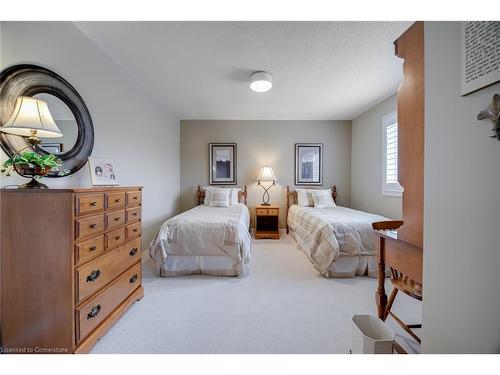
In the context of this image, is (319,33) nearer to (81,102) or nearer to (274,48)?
(274,48)

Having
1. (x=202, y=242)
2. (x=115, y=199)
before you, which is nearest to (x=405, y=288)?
(x=202, y=242)

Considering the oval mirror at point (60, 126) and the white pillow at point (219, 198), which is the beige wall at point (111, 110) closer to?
the oval mirror at point (60, 126)

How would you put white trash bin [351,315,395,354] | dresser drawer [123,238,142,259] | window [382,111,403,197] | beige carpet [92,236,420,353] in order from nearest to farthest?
white trash bin [351,315,395,354]
beige carpet [92,236,420,353]
dresser drawer [123,238,142,259]
window [382,111,403,197]

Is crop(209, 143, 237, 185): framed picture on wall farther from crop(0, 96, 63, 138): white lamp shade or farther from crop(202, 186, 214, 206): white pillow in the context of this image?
crop(0, 96, 63, 138): white lamp shade

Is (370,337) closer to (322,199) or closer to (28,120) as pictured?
(28,120)

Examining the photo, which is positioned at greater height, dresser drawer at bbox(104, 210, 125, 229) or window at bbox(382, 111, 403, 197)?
window at bbox(382, 111, 403, 197)

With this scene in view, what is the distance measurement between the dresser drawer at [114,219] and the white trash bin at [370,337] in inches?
67.1

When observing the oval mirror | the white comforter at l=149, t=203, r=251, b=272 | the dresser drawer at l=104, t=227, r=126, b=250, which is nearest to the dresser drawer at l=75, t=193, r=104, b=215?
the dresser drawer at l=104, t=227, r=126, b=250

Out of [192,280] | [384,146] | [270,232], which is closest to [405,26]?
[384,146]

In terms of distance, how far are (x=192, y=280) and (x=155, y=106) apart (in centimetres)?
280

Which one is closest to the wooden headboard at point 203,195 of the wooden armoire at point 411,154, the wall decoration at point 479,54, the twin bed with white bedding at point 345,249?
the twin bed with white bedding at point 345,249

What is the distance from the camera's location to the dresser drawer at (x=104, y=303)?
1256 millimetres

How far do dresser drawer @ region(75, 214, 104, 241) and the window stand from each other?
3.66 metres

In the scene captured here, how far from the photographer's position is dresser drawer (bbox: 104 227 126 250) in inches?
59.3
